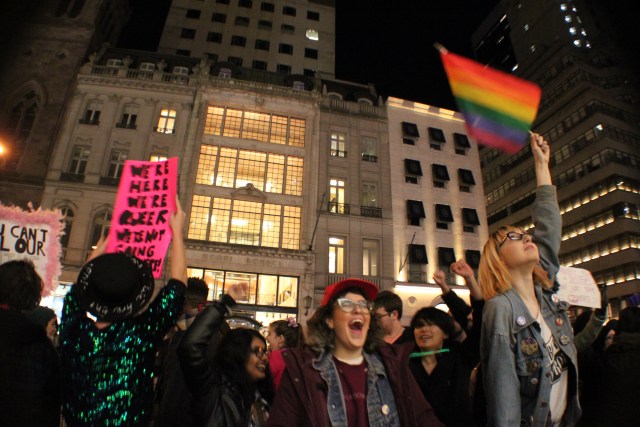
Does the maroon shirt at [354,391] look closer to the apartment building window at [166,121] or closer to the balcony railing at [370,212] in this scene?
the balcony railing at [370,212]

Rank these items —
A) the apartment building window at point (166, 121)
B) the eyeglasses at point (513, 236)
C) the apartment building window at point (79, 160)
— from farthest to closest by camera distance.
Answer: the apartment building window at point (166, 121) → the apartment building window at point (79, 160) → the eyeglasses at point (513, 236)

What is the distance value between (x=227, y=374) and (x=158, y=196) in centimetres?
495

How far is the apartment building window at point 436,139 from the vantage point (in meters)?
29.6

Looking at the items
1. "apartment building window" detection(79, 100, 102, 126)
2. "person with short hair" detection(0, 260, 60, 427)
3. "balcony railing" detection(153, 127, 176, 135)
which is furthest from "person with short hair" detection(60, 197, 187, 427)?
"apartment building window" detection(79, 100, 102, 126)

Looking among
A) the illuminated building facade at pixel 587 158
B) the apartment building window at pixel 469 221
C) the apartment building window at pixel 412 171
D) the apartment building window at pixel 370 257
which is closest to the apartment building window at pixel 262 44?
the apartment building window at pixel 412 171

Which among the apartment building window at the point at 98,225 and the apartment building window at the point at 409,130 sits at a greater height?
the apartment building window at the point at 409,130

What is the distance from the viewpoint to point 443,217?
26.8m

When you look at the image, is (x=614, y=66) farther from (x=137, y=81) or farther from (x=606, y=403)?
(x=606, y=403)

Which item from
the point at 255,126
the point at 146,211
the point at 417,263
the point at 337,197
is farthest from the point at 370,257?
the point at 146,211

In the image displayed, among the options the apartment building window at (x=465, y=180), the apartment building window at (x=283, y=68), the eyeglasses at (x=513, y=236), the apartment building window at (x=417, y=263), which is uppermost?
the apartment building window at (x=283, y=68)

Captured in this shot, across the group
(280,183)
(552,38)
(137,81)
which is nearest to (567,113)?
(552,38)

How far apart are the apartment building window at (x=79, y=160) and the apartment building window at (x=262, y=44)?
20.1m

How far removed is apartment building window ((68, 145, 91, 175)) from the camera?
917 inches

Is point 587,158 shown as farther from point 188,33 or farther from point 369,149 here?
point 188,33
